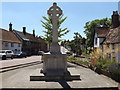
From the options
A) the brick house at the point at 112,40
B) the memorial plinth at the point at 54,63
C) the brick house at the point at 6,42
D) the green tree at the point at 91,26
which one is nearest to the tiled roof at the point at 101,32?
the brick house at the point at 112,40

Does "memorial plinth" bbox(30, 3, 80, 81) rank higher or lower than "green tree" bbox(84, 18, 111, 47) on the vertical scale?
lower

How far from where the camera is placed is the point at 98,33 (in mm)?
34188

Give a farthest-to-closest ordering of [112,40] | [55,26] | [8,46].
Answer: [8,46]
[112,40]
[55,26]

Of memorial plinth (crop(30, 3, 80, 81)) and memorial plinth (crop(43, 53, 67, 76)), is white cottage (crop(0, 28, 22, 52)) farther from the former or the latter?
memorial plinth (crop(43, 53, 67, 76))

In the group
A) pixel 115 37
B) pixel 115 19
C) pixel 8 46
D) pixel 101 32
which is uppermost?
pixel 115 19

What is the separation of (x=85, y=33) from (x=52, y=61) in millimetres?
43101

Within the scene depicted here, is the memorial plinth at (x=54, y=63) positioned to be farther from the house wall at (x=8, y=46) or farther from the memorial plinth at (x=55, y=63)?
the house wall at (x=8, y=46)

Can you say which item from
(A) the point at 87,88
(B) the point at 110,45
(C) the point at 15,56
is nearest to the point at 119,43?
(B) the point at 110,45

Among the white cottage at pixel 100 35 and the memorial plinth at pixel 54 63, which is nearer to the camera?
the memorial plinth at pixel 54 63

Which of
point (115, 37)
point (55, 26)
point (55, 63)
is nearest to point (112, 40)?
point (115, 37)

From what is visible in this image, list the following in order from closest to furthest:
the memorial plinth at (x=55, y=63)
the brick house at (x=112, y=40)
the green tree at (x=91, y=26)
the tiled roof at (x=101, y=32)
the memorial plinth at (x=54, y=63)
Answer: the memorial plinth at (x=55, y=63), the memorial plinth at (x=54, y=63), the brick house at (x=112, y=40), the tiled roof at (x=101, y=32), the green tree at (x=91, y=26)

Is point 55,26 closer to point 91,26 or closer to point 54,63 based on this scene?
point 54,63

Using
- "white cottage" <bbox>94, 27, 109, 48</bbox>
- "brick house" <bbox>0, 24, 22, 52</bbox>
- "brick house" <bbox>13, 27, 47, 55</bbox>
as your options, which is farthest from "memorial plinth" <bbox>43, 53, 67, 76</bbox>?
"brick house" <bbox>13, 27, 47, 55</bbox>

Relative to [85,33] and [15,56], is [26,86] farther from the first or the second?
[85,33]
